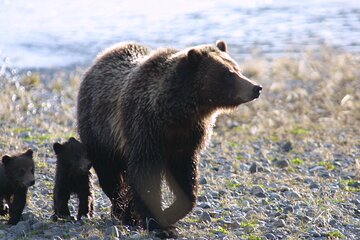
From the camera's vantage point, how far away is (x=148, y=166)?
7.48 meters

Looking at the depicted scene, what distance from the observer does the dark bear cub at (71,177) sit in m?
7.83

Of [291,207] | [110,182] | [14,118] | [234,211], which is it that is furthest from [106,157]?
[14,118]

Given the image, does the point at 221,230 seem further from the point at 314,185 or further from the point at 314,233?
the point at 314,185

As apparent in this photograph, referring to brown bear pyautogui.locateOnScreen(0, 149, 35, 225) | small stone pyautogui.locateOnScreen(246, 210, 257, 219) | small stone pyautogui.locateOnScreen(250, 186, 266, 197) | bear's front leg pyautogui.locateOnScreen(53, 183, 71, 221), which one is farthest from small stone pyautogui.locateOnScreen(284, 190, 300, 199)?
brown bear pyautogui.locateOnScreen(0, 149, 35, 225)

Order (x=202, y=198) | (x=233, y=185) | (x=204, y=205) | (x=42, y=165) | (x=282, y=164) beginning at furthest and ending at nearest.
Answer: (x=282, y=164) → (x=42, y=165) → (x=233, y=185) → (x=202, y=198) → (x=204, y=205)

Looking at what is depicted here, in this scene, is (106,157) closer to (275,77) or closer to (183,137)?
(183,137)

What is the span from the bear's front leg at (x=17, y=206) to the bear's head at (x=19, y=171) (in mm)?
62

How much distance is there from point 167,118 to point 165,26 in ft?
68.9

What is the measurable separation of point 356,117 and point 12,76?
7.84 m

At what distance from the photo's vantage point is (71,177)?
786 cm

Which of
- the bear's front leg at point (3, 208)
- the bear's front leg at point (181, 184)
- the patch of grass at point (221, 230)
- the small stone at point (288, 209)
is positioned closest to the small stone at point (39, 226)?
the bear's front leg at point (3, 208)

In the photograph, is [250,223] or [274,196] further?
[274,196]

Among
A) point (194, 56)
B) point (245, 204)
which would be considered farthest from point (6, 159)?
point (245, 204)

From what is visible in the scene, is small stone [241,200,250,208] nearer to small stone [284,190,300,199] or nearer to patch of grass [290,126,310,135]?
small stone [284,190,300,199]
